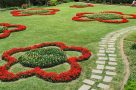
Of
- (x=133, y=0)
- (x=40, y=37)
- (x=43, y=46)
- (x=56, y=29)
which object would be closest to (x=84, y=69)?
(x=43, y=46)

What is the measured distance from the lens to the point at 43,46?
1515cm

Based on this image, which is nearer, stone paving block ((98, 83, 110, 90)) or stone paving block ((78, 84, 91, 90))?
stone paving block ((98, 83, 110, 90))

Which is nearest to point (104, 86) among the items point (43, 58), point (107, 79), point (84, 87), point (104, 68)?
point (107, 79)

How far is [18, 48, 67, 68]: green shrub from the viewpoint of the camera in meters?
12.0

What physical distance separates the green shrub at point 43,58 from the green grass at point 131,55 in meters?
3.40

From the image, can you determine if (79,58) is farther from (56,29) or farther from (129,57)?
(56,29)

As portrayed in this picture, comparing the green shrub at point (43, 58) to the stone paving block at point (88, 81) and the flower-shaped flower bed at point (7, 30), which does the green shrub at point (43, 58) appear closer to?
the stone paving block at point (88, 81)

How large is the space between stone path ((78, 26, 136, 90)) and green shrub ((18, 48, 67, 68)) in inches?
77.1

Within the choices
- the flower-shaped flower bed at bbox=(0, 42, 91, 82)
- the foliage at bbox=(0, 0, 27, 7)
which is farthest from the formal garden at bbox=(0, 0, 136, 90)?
the foliage at bbox=(0, 0, 27, 7)

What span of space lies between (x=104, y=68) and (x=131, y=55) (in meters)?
2.29

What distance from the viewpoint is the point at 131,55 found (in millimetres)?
13008

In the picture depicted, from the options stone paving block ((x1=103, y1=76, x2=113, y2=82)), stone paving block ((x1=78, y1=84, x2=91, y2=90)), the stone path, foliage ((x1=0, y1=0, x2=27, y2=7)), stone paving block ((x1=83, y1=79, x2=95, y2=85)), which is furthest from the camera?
foliage ((x1=0, y1=0, x2=27, y2=7))

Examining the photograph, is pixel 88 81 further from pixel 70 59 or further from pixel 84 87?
pixel 70 59

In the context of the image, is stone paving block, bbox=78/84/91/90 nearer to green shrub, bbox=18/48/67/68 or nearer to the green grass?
the green grass
